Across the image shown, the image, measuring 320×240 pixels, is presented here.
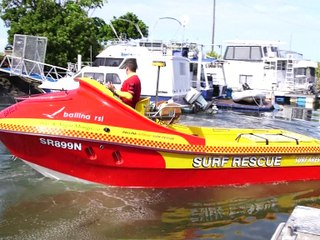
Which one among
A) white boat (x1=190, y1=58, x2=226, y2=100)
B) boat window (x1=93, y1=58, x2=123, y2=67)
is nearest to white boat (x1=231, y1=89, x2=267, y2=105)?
white boat (x1=190, y1=58, x2=226, y2=100)

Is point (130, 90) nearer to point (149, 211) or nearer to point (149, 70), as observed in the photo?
point (149, 211)

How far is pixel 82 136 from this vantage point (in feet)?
20.4

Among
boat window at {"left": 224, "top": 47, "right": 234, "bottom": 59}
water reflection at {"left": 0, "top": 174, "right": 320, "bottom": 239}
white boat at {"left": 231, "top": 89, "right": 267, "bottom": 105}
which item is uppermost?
boat window at {"left": 224, "top": 47, "right": 234, "bottom": 59}

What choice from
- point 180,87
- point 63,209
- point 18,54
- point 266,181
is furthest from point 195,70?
point 63,209

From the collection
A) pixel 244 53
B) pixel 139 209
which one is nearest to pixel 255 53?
pixel 244 53

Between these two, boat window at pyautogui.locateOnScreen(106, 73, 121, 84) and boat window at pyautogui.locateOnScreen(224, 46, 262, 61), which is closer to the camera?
boat window at pyautogui.locateOnScreen(106, 73, 121, 84)

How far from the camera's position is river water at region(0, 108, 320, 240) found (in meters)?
5.41

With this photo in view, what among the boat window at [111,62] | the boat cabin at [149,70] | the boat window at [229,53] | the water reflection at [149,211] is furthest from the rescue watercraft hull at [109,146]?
the boat window at [229,53]

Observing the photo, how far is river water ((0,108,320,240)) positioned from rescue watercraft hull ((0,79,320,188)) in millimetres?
234

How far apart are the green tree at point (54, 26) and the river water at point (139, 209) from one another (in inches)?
816

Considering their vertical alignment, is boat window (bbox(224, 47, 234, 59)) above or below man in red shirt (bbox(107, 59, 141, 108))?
above

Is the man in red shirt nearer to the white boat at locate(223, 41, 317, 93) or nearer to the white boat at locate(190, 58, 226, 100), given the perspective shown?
the white boat at locate(190, 58, 226, 100)

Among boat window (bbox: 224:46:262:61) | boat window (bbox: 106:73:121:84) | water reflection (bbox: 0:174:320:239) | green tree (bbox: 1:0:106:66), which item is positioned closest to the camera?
water reflection (bbox: 0:174:320:239)

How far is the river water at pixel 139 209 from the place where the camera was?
541 centimetres
